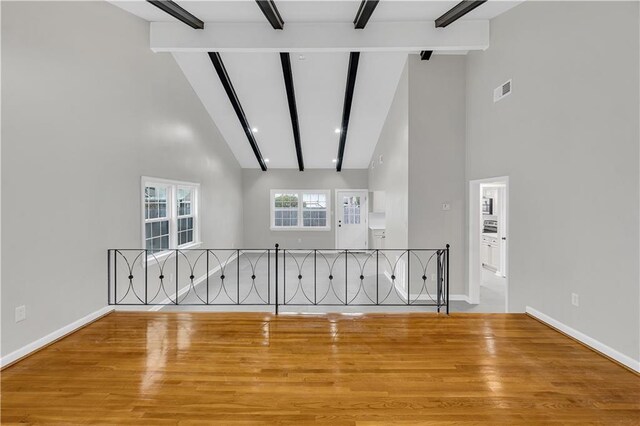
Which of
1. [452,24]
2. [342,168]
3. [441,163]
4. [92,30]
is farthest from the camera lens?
[342,168]

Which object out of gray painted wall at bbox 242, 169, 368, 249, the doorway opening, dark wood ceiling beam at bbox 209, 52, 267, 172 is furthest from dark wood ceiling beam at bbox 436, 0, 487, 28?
gray painted wall at bbox 242, 169, 368, 249

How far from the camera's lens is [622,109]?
2.47m

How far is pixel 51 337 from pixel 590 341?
16.3 feet

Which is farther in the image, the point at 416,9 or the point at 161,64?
the point at 161,64

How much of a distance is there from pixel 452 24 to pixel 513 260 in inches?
127

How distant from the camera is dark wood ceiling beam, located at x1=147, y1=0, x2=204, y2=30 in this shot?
132 inches

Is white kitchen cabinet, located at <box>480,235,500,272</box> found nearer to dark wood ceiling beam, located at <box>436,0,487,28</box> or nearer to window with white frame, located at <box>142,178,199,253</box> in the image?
dark wood ceiling beam, located at <box>436,0,487,28</box>

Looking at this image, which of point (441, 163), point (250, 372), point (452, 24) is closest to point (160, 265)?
point (250, 372)

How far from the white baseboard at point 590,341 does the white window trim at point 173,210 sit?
4.29 m

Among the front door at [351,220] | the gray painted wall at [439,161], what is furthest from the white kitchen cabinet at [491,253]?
the front door at [351,220]

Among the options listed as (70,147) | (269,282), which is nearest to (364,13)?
(70,147)

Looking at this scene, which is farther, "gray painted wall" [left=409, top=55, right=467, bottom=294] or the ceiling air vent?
"gray painted wall" [left=409, top=55, right=467, bottom=294]

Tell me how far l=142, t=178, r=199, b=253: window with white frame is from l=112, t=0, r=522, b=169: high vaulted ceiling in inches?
75.8

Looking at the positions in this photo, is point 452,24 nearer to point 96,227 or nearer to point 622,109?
point 622,109
